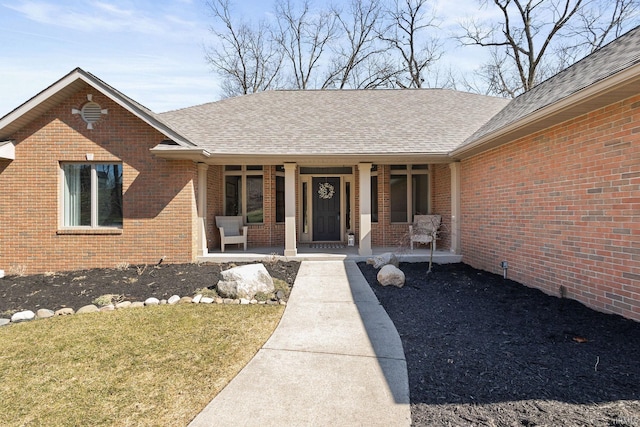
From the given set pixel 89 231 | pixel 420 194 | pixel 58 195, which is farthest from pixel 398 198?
pixel 58 195

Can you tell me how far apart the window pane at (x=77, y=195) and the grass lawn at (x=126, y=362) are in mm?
3832

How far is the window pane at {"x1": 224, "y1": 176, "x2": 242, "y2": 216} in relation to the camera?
34.2 feet

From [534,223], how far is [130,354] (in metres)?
6.50

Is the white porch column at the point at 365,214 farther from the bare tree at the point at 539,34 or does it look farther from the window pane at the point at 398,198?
the bare tree at the point at 539,34

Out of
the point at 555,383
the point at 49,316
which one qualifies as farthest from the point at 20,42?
the point at 555,383

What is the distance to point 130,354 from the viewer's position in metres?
3.56

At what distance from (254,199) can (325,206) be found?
245cm

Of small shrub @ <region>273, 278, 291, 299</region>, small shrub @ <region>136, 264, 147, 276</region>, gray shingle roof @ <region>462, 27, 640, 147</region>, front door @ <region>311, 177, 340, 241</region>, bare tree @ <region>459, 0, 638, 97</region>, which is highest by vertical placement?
bare tree @ <region>459, 0, 638, 97</region>

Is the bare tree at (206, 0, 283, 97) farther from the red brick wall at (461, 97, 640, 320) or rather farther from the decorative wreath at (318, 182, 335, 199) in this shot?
the red brick wall at (461, 97, 640, 320)

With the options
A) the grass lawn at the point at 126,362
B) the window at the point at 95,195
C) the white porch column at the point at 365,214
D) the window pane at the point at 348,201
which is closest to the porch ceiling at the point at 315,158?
the white porch column at the point at 365,214

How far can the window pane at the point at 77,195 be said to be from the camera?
7738 millimetres

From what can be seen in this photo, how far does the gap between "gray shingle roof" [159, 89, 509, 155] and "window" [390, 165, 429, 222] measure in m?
1.57

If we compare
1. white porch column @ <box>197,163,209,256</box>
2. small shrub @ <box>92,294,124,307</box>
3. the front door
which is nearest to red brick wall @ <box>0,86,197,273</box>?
white porch column @ <box>197,163,209,256</box>

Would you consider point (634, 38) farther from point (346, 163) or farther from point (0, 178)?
point (0, 178)
